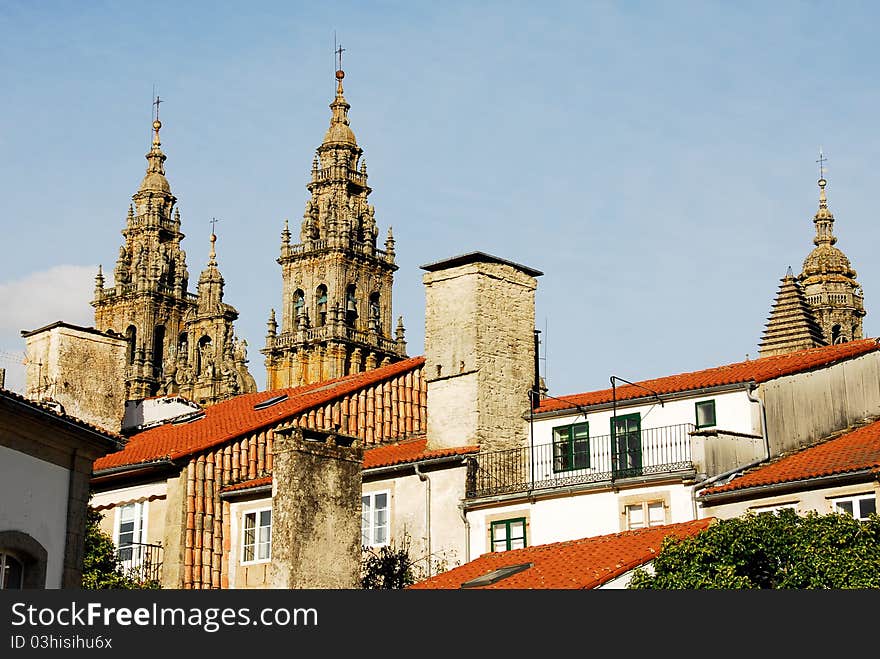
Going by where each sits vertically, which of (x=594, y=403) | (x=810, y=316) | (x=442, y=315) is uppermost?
(x=810, y=316)

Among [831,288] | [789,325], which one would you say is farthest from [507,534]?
[831,288]

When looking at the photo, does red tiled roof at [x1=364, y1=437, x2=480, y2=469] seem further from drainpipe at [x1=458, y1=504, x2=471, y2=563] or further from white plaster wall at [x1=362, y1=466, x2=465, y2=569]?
drainpipe at [x1=458, y1=504, x2=471, y2=563]

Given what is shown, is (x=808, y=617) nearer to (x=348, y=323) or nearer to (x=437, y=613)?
(x=437, y=613)

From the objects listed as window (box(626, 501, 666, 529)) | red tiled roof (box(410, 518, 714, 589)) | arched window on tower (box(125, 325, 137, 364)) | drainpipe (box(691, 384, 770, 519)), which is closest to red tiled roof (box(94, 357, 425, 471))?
red tiled roof (box(410, 518, 714, 589))

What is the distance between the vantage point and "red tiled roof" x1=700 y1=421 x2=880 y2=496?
117ft

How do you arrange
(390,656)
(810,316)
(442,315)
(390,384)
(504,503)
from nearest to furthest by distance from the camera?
(390,656)
(504,503)
(442,315)
(390,384)
(810,316)

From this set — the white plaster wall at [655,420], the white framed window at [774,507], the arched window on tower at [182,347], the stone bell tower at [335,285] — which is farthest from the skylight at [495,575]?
the arched window on tower at [182,347]

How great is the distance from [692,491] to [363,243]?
8537 centimetres

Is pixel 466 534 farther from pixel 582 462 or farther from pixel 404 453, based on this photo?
pixel 404 453

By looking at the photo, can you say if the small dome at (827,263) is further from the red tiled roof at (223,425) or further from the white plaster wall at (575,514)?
the white plaster wall at (575,514)

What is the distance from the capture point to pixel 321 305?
393ft

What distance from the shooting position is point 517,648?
21.1 metres

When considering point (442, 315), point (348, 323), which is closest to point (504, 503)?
point (442, 315)

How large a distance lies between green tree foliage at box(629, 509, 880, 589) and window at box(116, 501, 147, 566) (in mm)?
16742
